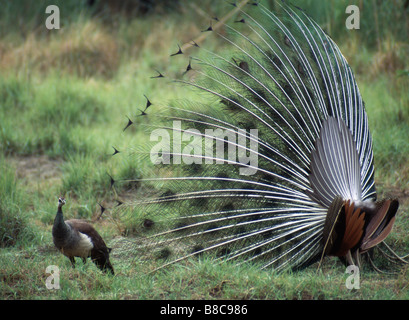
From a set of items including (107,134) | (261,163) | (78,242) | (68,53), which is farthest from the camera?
(68,53)

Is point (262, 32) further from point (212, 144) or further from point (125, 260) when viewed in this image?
point (125, 260)

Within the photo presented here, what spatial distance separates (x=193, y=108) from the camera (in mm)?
4457

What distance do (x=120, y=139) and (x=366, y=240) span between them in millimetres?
3525

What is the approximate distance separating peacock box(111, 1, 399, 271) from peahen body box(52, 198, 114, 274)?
0.33m

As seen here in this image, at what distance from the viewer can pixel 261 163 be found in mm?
4312

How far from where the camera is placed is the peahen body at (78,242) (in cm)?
413

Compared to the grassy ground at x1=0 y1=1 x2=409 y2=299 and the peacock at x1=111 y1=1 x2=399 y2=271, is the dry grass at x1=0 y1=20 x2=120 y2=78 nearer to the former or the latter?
the grassy ground at x1=0 y1=1 x2=409 y2=299

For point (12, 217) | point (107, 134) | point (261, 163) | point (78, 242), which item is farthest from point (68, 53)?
point (261, 163)

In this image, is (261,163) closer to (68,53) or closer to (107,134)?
(107,134)

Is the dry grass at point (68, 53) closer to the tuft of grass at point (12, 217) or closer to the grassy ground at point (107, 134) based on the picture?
the grassy ground at point (107, 134)

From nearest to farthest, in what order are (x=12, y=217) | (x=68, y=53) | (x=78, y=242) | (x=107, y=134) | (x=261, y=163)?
(x=78, y=242), (x=261, y=163), (x=12, y=217), (x=107, y=134), (x=68, y=53)

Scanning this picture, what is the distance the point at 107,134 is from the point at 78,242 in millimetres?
2790

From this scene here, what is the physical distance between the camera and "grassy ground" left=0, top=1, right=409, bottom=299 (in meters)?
3.87

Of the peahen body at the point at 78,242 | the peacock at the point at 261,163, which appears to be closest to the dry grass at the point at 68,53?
the peacock at the point at 261,163
